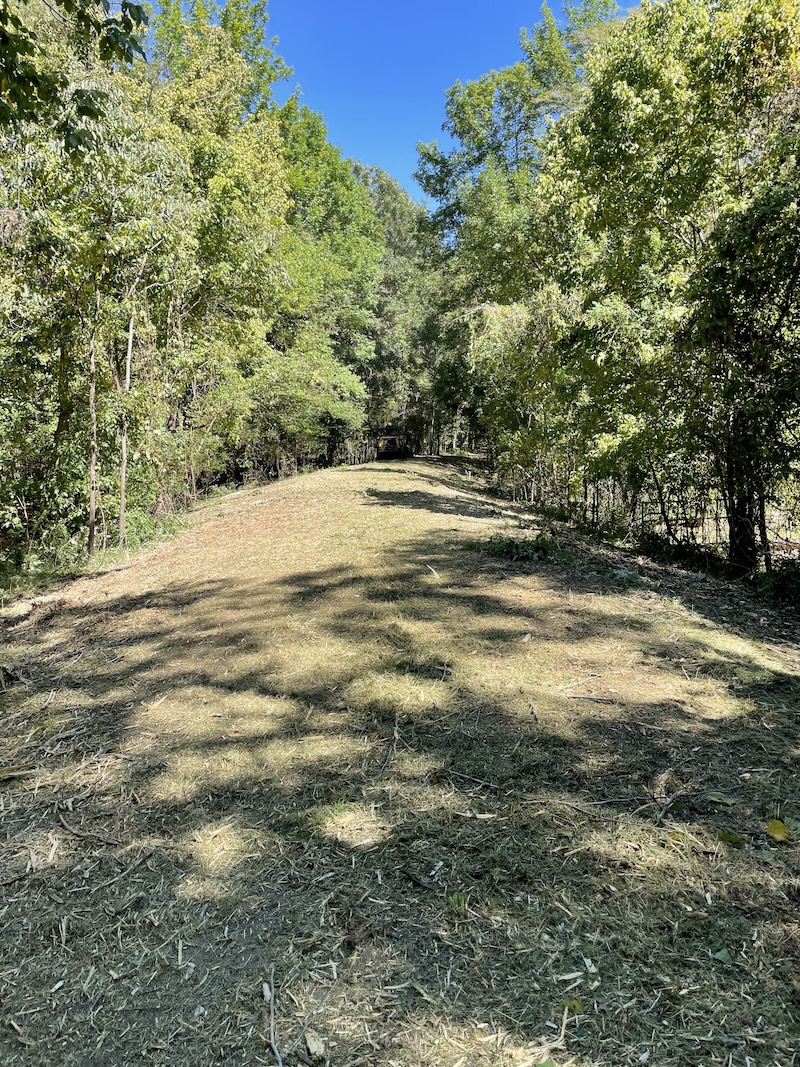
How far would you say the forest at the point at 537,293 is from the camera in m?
5.37

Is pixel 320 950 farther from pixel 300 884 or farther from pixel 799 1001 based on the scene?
pixel 799 1001

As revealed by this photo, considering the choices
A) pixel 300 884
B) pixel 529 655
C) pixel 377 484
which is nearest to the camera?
pixel 300 884

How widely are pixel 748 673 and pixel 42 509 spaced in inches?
322

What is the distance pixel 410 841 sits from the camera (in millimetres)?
2117

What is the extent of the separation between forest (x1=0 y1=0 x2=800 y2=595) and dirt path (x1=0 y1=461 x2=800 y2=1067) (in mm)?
2850

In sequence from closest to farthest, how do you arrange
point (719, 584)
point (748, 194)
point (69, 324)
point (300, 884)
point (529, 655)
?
point (300, 884) → point (529, 655) → point (719, 584) → point (748, 194) → point (69, 324)

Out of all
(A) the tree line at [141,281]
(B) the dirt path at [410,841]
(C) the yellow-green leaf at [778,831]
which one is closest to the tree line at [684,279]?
(B) the dirt path at [410,841]

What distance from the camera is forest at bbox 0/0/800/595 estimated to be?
17.6 feet

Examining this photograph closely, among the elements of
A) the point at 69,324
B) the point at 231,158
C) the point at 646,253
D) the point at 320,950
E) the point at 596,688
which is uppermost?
the point at 231,158

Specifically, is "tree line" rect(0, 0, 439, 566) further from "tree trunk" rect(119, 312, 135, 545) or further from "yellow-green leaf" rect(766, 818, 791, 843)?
"yellow-green leaf" rect(766, 818, 791, 843)

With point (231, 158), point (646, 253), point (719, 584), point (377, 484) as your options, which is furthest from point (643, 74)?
point (231, 158)

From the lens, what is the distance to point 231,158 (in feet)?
41.4

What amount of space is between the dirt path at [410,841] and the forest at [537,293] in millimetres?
2850

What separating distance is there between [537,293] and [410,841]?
457 inches
